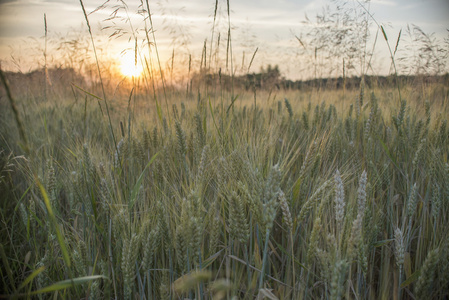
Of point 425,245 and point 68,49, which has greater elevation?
point 68,49

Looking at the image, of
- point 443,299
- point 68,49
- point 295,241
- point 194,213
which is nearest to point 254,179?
point 194,213

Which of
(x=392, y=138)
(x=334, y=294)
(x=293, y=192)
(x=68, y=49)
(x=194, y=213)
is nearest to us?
(x=334, y=294)

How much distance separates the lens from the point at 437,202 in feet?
3.64

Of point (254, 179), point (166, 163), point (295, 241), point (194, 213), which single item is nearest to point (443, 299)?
point (295, 241)

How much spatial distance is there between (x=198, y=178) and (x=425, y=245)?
975 mm

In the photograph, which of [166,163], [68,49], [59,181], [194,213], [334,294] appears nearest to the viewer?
[334,294]

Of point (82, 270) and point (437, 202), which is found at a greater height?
point (437, 202)

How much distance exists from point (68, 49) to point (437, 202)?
165 inches

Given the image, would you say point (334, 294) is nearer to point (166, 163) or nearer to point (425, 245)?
point (425, 245)

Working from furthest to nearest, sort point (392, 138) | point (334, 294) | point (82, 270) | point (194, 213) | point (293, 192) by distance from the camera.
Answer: point (392, 138) → point (293, 192) → point (82, 270) → point (194, 213) → point (334, 294)

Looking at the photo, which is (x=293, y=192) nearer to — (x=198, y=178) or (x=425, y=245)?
(x=198, y=178)

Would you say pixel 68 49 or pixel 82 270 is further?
pixel 68 49

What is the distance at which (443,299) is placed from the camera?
1035mm

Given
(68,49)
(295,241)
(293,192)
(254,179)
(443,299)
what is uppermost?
(68,49)
